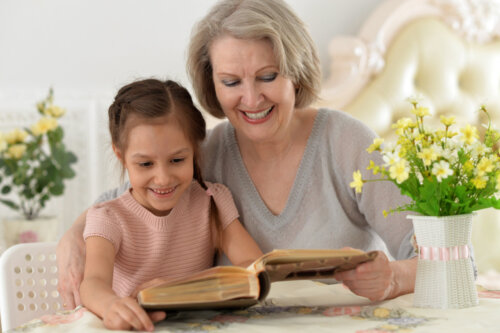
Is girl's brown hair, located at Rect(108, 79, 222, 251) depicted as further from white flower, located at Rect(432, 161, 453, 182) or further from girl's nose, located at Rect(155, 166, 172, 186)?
white flower, located at Rect(432, 161, 453, 182)

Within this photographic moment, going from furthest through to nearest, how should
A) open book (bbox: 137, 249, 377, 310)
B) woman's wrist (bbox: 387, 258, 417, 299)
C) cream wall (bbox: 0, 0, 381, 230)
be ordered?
cream wall (bbox: 0, 0, 381, 230) < woman's wrist (bbox: 387, 258, 417, 299) < open book (bbox: 137, 249, 377, 310)

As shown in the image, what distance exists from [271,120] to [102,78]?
4.62 ft

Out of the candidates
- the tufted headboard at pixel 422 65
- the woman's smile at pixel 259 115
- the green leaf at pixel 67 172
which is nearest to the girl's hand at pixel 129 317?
the woman's smile at pixel 259 115

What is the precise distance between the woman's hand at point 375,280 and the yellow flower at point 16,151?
1744 mm

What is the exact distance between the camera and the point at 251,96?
5.06 ft

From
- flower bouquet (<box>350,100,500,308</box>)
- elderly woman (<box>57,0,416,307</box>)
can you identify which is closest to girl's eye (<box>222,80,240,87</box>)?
elderly woman (<box>57,0,416,307</box>)

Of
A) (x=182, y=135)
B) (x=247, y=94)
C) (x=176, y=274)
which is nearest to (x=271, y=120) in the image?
(x=247, y=94)

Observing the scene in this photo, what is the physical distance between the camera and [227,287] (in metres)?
1.01

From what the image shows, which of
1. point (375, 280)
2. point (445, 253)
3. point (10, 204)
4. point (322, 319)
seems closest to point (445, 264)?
point (445, 253)

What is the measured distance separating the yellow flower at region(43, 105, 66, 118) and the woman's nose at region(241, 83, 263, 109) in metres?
1.27

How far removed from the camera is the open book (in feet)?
3.30

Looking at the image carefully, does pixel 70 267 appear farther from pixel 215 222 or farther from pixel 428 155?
pixel 428 155

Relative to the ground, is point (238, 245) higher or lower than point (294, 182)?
lower

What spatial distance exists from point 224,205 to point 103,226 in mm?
321
